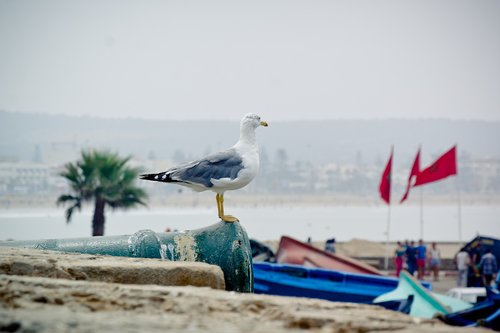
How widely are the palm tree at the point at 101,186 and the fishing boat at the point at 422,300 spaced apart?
13.2m

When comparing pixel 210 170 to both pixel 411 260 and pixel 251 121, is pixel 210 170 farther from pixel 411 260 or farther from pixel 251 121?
pixel 411 260

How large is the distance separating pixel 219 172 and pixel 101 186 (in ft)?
66.0

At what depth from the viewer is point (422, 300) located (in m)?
14.5

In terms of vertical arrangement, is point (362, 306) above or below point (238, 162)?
below

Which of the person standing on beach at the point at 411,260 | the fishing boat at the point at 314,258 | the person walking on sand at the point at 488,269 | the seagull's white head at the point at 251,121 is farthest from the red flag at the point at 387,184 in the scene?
the seagull's white head at the point at 251,121

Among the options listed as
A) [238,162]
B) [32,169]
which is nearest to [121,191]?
[238,162]

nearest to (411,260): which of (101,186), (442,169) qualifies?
(442,169)

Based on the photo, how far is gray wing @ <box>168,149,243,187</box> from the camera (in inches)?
293

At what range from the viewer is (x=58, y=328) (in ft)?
11.9

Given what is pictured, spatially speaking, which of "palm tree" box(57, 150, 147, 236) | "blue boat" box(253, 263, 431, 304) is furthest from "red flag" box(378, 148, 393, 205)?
"blue boat" box(253, 263, 431, 304)

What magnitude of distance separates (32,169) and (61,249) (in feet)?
557

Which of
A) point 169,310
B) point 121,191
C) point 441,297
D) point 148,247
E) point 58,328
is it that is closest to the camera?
point 58,328

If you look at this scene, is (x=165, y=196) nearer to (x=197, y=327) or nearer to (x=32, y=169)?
(x=32, y=169)

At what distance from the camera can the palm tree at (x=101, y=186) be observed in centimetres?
2712
